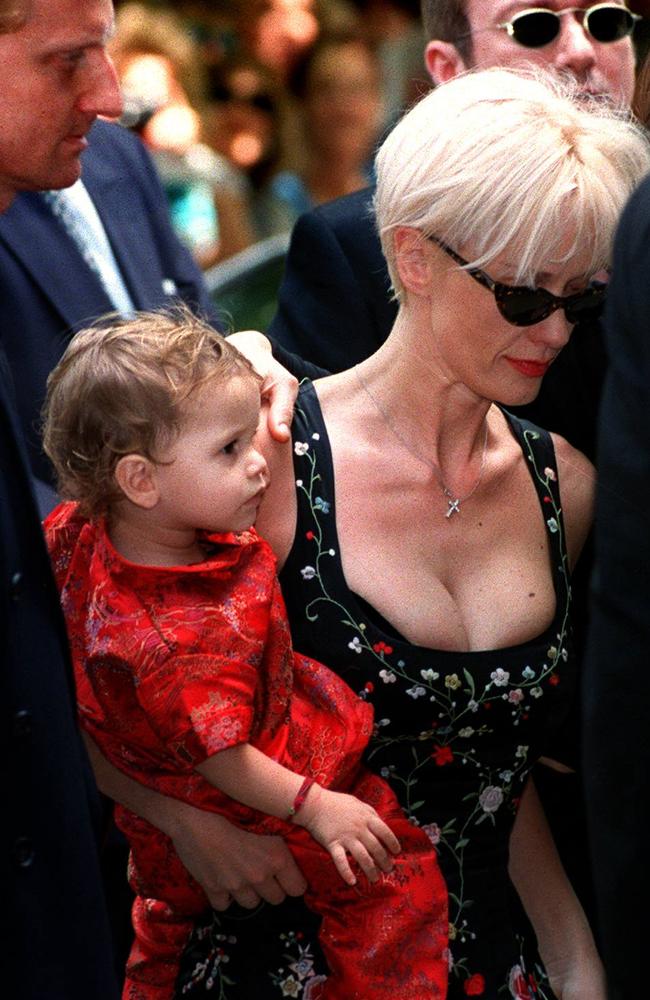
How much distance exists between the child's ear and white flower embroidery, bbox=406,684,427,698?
1.52 ft

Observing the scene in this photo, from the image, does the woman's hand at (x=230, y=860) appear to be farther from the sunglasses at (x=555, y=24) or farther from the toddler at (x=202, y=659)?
the sunglasses at (x=555, y=24)

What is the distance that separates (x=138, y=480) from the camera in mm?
2234

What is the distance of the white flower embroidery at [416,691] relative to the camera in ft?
7.97

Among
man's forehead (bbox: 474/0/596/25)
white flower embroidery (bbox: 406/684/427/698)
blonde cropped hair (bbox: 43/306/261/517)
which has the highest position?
blonde cropped hair (bbox: 43/306/261/517)

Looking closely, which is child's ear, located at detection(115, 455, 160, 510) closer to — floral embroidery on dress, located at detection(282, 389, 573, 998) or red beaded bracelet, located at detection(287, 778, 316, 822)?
floral embroidery on dress, located at detection(282, 389, 573, 998)

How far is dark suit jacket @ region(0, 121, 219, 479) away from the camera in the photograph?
3531 millimetres

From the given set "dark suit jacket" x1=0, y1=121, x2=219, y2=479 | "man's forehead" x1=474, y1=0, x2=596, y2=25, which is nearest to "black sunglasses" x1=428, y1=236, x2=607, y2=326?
"dark suit jacket" x1=0, y1=121, x2=219, y2=479

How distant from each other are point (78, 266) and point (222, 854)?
174 centimetres

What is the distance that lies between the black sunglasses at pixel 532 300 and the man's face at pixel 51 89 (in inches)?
23.0

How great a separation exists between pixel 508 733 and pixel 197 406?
68 cm

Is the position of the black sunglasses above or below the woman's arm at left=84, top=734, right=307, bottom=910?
above

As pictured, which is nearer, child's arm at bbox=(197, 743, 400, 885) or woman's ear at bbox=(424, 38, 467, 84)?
child's arm at bbox=(197, 743, 400, 885)

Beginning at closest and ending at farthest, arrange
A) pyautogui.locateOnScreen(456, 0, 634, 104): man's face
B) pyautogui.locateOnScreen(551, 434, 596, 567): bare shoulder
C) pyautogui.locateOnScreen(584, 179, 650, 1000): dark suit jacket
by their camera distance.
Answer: pyautogui.locateOnScreen(584, 179, 650, 1000): dark suit jacket → pyautogui.locateOnScreen(551, 434, 596, 567): bare shoulder → pyautogui.locateOnScreen(456, 0, 634, 104): man's face

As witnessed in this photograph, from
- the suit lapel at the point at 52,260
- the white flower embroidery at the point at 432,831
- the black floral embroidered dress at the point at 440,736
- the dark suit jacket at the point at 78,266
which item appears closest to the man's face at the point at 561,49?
the dark suit jacket at the point at 78,266
